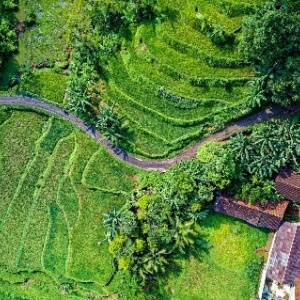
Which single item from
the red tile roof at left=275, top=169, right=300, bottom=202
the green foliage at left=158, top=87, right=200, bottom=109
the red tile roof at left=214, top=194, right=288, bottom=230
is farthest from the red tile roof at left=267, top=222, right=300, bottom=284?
the green foliage at left=158, top=87, right=200, bottom=109

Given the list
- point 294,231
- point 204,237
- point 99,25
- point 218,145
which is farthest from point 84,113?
point 294,231

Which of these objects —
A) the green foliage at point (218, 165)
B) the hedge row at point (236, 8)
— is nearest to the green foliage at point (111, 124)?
the green foliage at point (218, 165)

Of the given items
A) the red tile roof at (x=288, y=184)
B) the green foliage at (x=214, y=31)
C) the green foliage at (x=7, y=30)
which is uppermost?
the green foliage at (x=214, y=31)

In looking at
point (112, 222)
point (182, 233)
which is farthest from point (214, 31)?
point (112, 222)

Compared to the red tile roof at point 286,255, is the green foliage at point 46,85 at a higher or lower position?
higher

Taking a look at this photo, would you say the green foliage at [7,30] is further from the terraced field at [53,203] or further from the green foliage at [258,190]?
the green foliage at [258,190]

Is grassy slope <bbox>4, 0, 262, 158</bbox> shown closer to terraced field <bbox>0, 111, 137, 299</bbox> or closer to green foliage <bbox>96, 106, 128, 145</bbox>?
green foliage <bbox>96, 106, 128, 145</bbox>

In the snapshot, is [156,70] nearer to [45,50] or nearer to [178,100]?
[178,100]
